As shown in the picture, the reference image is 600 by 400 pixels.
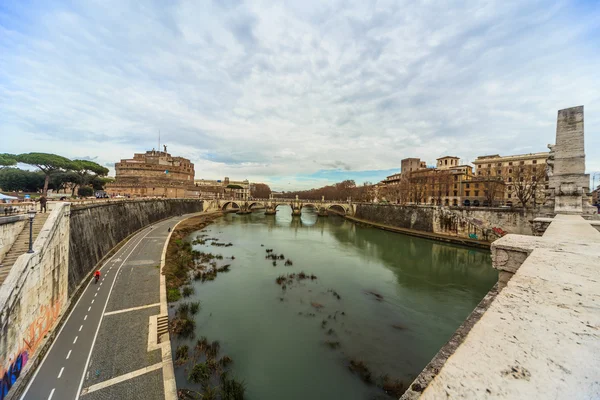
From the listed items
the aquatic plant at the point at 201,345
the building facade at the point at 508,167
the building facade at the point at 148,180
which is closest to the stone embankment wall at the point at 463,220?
the building facade at the point at 508,167

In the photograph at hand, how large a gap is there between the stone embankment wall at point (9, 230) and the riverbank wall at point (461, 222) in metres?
34.0

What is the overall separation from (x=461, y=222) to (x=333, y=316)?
1082 inches

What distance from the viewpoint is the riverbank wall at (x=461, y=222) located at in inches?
1109

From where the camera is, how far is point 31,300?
26.2 ft

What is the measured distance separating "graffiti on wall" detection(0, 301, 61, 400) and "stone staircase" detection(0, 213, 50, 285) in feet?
5.56

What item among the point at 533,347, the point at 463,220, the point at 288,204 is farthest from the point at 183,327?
the point at 288,204

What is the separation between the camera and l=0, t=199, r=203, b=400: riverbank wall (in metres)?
6.82

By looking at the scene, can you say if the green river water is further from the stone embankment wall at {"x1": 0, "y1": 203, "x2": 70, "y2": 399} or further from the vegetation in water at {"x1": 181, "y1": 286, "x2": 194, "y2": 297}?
the stone embankment wall at {"x1": 0, "y1": 203, "x2": 70, "y2": 399}

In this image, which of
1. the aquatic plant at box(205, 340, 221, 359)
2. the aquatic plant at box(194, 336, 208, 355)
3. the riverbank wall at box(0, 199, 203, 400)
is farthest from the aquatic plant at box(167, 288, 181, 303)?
the aquatic plant at box(205, 340, 221, 359)

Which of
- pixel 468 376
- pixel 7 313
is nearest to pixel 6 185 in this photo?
pixel 7 313

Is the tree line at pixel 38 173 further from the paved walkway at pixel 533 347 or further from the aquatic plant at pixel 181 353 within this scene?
the paved walkway at pixel 533 347

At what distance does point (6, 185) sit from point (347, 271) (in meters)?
42.4

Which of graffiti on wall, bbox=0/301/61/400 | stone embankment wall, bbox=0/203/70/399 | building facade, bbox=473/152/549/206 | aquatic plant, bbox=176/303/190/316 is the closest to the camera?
graffiti on wall, bbox=0/301/61/400

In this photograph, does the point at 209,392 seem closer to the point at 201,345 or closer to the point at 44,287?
the point at 201,345
